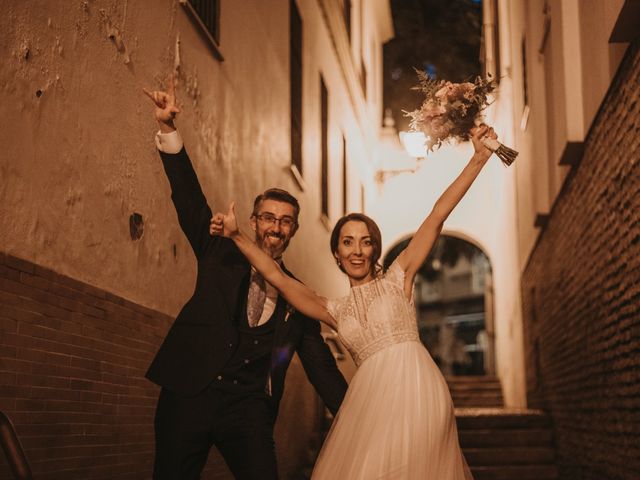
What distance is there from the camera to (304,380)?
32.8ft

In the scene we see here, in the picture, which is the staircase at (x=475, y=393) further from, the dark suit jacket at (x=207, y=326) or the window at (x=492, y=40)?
the dark suit jacket at (x=207, y=326)

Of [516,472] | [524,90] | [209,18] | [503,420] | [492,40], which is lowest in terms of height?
[516,472]

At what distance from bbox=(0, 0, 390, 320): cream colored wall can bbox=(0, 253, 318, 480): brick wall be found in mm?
144

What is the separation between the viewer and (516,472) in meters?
10.1

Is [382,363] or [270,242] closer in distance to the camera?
[382,363]

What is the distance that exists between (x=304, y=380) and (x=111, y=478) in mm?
5362

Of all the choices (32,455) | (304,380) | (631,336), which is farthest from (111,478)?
(304,380)

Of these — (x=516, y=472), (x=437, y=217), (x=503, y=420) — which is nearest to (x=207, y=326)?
(x=437, y=217)

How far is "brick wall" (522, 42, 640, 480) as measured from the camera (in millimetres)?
5668

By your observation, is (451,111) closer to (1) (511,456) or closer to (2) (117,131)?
(2) (117,131)

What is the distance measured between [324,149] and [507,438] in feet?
16.0

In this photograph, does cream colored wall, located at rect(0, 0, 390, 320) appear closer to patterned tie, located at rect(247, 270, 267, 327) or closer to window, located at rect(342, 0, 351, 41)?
patterned tie, located at rect(247, 270, 267, 327)

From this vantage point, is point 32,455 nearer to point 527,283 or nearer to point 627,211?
point 627,211

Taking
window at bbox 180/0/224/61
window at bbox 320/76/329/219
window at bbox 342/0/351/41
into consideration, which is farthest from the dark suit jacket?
window at bbox 342/0/351/41
